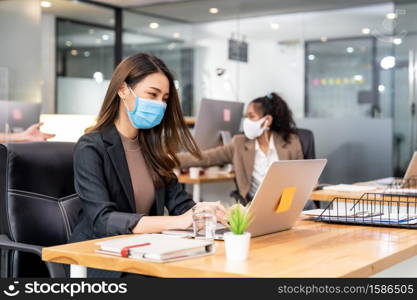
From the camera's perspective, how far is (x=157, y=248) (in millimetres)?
1756

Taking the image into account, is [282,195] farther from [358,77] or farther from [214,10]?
[214,10]

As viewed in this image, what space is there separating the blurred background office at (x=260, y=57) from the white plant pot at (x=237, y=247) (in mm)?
5772

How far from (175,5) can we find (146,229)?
23.4 feet

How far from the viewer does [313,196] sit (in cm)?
360

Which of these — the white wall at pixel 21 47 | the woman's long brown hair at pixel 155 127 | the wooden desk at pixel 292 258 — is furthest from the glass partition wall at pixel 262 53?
the wooden desk at pixel 292 258

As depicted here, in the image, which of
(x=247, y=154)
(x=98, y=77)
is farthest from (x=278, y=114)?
(x=98, y=77)

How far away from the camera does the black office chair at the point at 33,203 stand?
8.07 feet

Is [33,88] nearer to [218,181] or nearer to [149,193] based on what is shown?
[218,181]

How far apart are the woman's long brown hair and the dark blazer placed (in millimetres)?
87

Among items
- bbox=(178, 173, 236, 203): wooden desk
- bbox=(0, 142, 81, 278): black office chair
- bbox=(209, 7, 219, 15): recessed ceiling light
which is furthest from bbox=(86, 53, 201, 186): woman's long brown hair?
bbox=(209, 7, 219, 15): recessed ceiling light

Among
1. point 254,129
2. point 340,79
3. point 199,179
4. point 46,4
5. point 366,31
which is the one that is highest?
point 46,4

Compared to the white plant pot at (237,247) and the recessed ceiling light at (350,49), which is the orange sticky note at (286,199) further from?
the recessed ceiling light at (350,49)

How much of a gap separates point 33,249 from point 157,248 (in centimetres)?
74

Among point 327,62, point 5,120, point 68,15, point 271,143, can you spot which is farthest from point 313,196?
point 68,15
